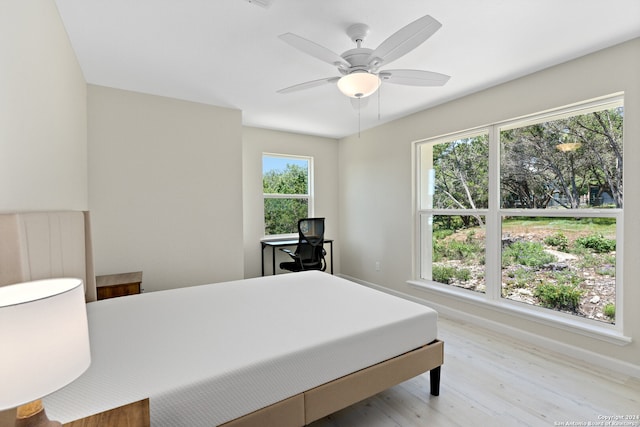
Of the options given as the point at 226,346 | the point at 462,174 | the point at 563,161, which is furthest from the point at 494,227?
the point at 226,346

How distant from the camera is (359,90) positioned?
6.28ft

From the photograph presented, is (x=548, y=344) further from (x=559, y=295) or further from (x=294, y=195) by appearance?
(x=294, y=195)

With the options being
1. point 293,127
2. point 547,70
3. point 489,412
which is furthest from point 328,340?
point 293,127

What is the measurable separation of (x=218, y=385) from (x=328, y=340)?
0.53 m

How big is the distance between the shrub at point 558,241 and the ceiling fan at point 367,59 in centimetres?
173

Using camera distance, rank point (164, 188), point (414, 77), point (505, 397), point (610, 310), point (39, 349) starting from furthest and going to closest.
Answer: point (164, 188) → point (610, 310) → point (414, 77) → point (505, 397) → point (39, 349)

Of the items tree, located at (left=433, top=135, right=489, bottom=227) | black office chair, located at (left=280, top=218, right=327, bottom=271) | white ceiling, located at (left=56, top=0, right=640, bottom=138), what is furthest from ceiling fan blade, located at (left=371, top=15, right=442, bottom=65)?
black office chair, located at (left=280, top=218, right=327, bottom=271)

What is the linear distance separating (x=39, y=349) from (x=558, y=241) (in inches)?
129

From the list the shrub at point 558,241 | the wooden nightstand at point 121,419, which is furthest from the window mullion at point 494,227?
the wooden nightstand at point 121,419

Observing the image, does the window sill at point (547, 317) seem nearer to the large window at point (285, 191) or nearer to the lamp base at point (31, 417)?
the large window at point (285, 191)

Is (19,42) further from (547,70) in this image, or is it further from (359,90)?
(547,70)

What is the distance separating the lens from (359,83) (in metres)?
1.87

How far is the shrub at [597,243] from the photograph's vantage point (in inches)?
88.1

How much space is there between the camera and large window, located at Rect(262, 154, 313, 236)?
442 centimetres
